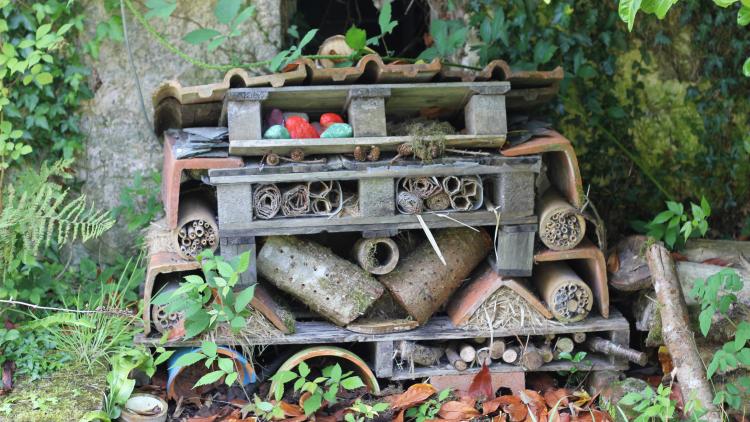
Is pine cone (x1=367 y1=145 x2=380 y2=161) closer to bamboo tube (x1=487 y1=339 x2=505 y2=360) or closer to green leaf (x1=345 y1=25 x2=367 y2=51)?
green leaf (x1=345 y1=25 x2=367 y2=51)

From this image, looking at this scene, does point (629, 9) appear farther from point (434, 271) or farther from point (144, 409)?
point (144, 409)

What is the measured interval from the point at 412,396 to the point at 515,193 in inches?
44.2

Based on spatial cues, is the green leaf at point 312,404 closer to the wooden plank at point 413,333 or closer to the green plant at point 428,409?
the wooden plank at point 413,333

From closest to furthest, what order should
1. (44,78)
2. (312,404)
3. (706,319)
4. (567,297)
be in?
(706,319), (312,404), (567,297), (44,78)

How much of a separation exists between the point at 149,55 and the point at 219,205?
1503 millimetres

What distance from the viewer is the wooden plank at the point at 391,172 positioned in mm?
4062

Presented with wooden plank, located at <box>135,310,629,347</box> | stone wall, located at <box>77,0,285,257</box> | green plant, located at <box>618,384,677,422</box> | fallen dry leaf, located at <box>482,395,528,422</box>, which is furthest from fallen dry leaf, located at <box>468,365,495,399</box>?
stone wall, located at <box>77,0,285,257</box>

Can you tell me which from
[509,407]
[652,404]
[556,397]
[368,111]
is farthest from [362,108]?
[652,404]

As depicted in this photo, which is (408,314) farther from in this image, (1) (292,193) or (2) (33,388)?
(2) (33,388)

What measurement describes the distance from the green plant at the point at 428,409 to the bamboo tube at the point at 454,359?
0.48 feet

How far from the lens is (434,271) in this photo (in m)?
4.40

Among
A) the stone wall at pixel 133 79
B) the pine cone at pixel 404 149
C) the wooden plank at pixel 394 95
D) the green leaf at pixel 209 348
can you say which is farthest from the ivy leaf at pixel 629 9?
the stone wall at pixel 133 79

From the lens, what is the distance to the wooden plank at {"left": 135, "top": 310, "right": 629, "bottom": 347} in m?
4.25

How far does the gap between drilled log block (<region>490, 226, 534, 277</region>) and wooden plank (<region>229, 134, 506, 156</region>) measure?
1.52 feet
